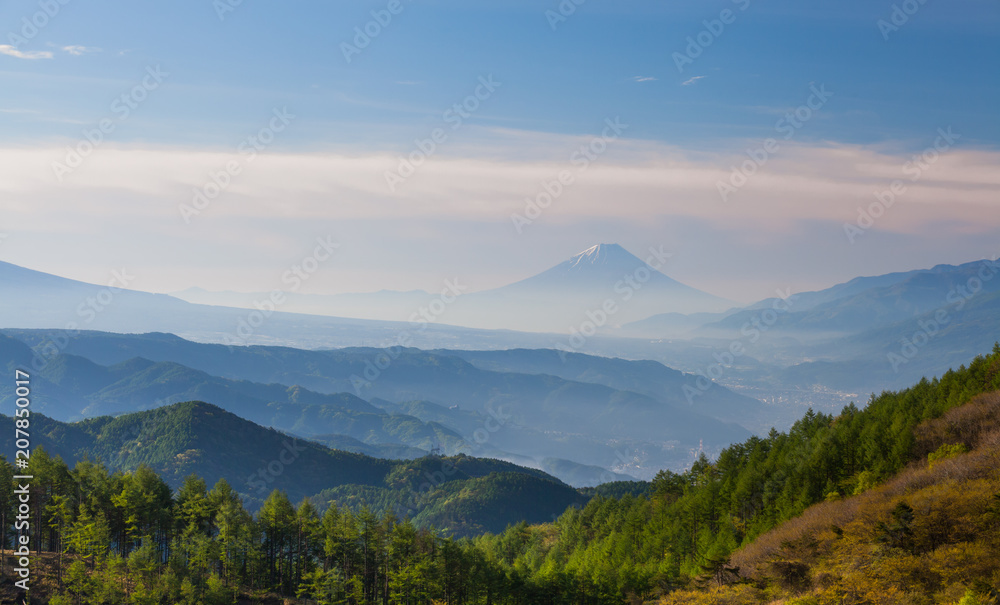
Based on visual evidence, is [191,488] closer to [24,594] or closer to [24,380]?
[24,594]

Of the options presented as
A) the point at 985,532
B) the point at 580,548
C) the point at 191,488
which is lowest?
the point at 580,548

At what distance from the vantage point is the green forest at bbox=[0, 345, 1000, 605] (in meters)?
70.1

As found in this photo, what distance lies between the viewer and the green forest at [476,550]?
7012 cm

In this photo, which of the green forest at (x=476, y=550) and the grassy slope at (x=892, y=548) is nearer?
the grassy slope at (x=892, y=548)

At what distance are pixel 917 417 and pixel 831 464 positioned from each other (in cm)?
1338

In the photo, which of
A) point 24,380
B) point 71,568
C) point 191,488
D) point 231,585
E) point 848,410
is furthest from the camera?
point 848,410

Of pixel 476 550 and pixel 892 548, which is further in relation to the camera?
pixel 476 550

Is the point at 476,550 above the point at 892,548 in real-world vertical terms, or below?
below

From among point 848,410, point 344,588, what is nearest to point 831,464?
point 848,410

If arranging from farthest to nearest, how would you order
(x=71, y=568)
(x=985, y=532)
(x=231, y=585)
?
1. (x=231, y=585)
2. (x=71, y=568)
3. (x=985, y=532)

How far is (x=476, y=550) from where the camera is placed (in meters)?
88.7

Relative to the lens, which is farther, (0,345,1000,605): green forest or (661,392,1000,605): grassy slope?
(0,345,1000,605): green forest

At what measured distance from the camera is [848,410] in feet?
359

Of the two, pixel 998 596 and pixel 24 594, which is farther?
pixel 24 594
